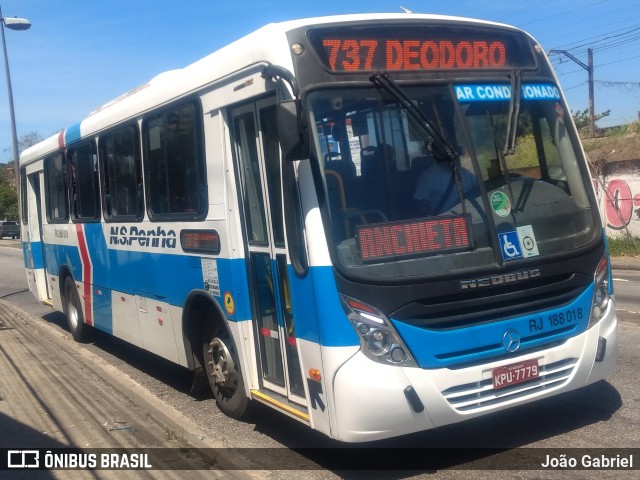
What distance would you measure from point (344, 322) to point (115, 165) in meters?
4.99

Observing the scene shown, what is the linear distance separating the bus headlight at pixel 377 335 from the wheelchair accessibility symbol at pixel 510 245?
99 cm

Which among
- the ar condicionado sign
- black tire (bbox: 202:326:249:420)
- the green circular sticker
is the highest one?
the ar condicionado sign

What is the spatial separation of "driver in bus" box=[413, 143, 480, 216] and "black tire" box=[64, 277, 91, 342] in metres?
7.15

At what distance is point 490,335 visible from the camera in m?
5.05

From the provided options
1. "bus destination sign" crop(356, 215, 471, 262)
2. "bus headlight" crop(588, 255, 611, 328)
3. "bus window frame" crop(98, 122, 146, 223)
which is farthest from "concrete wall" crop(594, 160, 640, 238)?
"bus destination sign" crop(356, 215, 471, 262)

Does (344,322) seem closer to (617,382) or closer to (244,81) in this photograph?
(244,81)

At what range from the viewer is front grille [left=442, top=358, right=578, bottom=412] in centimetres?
495

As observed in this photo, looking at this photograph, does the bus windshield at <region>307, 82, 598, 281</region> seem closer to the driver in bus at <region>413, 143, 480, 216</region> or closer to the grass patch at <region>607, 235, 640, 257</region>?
the driver in bus at <region>413, 143, 480, 216</region>

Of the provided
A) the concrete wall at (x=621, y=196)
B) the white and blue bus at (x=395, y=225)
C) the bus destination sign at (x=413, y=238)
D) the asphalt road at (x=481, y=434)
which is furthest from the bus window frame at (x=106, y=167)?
the concrete wall at (x=621, y=196)

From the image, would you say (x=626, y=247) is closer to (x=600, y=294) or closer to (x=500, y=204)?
(x=600, y=294)

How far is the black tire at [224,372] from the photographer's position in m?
6.47

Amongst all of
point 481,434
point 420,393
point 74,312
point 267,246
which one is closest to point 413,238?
point 420,393

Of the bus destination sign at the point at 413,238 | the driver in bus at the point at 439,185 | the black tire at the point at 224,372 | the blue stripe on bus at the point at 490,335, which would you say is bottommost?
the black tire at the point at 224,372

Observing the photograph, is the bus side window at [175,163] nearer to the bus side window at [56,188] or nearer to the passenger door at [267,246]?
the passenger door at [267,246]
